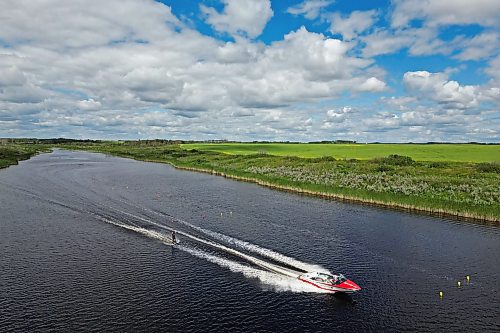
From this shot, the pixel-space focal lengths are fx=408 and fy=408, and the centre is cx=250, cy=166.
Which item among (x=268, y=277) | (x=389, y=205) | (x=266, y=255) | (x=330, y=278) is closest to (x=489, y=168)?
(x=389, y=205)

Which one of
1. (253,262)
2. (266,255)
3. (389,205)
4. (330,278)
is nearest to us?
(330,278)

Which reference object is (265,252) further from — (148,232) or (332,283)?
(148,232)

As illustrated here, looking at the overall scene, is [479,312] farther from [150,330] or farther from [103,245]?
[103,245]

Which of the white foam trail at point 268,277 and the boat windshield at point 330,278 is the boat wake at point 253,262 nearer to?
the white foam trail at point 268,277

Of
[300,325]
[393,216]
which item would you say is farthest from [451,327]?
[393,216]

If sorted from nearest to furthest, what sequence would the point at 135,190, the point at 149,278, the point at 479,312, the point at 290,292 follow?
the point at 479,312 < the point at 290,292 < the point at 149,278 < the point at 135,190

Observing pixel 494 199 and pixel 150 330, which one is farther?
pixel 494 199

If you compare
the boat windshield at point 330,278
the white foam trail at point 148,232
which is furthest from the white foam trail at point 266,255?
the boat windshield at point 330,278
